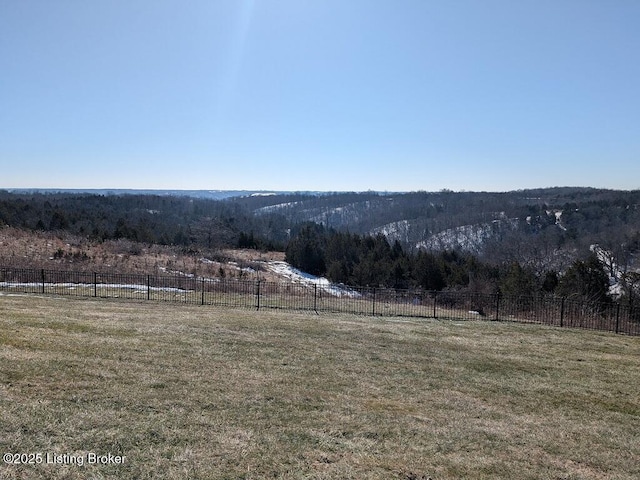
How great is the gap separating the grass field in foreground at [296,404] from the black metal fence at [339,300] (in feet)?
24.9

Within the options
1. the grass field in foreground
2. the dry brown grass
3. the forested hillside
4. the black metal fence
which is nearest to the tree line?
the forested hillside

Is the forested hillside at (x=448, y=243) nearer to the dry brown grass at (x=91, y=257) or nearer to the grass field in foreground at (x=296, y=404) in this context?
the dry brown grass at (x=91, y=257)

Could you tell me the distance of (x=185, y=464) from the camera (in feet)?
17.2

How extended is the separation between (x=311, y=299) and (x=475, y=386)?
16.1 metres

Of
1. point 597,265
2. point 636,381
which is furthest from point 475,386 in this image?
point 597,265

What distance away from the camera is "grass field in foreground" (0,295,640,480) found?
18.2 ft

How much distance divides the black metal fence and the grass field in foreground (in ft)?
24.9

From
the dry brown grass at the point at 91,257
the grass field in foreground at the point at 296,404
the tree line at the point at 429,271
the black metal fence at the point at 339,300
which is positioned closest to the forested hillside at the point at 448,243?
the tree line at the point at 429,271

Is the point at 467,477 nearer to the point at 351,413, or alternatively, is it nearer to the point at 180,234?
the point at 351,413

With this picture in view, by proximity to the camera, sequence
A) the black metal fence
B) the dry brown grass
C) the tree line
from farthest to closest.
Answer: the tree line, the dry brown grass, the black metal fence

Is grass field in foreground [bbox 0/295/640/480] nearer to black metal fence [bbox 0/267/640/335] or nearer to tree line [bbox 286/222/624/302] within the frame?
black metal fence [bbox 0/267/640/335]

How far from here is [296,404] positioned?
25.6ft

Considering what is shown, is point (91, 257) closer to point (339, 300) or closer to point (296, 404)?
point (339, 300)

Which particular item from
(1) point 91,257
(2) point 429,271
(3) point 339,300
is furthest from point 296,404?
(2) point 429,271
